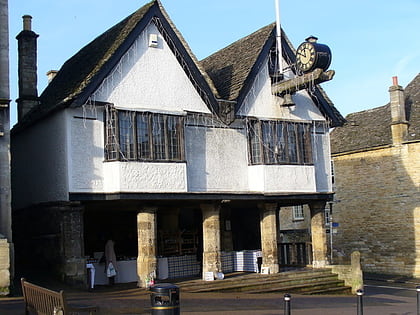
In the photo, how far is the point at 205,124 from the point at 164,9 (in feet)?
13.7

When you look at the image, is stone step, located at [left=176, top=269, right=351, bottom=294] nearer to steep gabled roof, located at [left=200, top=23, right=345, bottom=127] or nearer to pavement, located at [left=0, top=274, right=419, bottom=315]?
pavement, located at [left=0, top=274, right=419, bottom=315]

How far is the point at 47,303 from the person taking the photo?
11586 millimetres

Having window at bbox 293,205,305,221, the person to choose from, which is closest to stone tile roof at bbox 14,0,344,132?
the person

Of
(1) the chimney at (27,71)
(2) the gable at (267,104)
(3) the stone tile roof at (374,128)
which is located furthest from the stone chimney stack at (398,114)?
(1) the chimney at (27,71)

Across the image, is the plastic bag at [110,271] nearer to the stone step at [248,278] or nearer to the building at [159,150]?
the building at [159,150]

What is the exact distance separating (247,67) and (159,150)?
5.13 meters

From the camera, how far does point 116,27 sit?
74.0 feet

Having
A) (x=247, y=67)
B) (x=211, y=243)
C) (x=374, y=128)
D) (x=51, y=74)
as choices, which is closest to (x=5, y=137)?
(x=211, y=243)

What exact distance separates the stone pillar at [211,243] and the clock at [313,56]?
234 inches

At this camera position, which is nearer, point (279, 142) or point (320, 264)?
point (279, 142)

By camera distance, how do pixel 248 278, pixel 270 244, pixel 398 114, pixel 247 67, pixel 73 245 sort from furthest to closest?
pixel 398 114 < pixel 247 67 < pixel 270 244 < pixel 248 278 < pixel 73 245

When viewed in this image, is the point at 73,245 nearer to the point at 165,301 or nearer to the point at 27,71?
the point at 27,71

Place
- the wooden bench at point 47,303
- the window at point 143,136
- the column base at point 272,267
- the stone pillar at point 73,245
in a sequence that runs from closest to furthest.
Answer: the wooden bench at point 47,303 < the stone pillar at point 73,245 < the window at point 143,136 < the column base at point 272,267

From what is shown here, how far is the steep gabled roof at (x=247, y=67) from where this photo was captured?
22.4m
